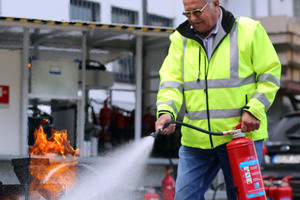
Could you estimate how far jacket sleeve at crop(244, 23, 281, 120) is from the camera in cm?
439

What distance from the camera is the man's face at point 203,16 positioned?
14.5 feet

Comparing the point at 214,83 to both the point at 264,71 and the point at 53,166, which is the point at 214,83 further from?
the point at 53,166

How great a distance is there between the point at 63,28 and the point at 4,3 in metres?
1.07

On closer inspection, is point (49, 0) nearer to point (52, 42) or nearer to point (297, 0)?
point (52, 42)

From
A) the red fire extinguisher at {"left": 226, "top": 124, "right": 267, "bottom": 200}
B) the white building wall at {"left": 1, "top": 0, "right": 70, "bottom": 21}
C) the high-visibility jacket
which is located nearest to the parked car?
the white building wall at {"left": 1, "top": 0, "right": 70, "bottom": 21}

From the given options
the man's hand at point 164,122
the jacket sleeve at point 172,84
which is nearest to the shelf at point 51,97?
the jacket sleeve at point 172,84

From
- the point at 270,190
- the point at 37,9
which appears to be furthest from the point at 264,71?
the point at 37,9

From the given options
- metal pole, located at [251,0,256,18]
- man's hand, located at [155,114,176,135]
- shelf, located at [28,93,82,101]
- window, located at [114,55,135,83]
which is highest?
metal pole, located at [251,0,256,18]

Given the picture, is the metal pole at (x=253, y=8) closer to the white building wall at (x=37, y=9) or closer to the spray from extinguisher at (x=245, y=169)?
the white building wall at (x=37, y=9)

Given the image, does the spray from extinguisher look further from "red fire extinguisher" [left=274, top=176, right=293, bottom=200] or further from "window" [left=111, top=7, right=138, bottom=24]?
"window" [left=111, top=7, right=138, bottom=24]

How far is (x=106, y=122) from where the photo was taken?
12.0 metres

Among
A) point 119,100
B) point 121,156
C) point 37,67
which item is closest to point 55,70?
point 37,67

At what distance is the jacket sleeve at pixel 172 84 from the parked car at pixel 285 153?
5.10 metres

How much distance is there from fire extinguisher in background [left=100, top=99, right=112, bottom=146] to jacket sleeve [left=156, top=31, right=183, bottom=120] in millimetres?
7184
